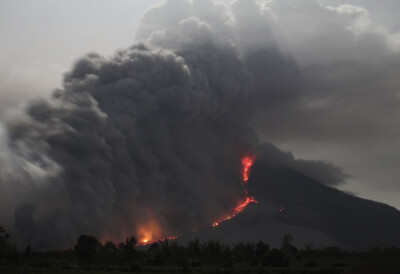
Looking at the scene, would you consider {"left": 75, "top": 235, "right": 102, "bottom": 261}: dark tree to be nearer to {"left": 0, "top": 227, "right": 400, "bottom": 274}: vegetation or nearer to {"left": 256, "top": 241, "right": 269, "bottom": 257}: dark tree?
{"left": 0, "top": 227, "right": 400, "bottom": 274}: vegetation

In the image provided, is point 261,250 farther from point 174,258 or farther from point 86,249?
point 86,249

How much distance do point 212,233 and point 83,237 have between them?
100m

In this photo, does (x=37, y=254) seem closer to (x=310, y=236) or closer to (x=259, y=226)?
(x=259, y=226)

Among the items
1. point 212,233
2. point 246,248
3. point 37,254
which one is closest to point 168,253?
point 246,248

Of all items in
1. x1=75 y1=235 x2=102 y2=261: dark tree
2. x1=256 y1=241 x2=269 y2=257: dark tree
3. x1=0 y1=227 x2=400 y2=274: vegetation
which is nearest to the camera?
x1=0 y1=227 x2=400 y2=274: vegetation

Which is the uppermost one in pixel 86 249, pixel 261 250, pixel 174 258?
pixel 86 249

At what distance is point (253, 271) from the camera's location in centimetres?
5247

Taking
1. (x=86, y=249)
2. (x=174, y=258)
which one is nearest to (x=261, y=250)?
(x=174, y=258)

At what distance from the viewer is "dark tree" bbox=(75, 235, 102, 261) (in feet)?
225

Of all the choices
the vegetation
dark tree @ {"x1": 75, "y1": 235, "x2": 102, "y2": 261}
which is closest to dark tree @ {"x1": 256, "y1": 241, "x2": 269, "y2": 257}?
the vegetation

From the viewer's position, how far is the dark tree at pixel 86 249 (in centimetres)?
6869

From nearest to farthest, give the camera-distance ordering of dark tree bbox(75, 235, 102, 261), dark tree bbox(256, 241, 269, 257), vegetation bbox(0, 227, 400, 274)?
vegetation bbox(0, 227, 400, 274) → dark tree bbox(75, 235, 102, 261) → dark tree bbox(256, 241, 269, 257)

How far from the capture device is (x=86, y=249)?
69125 mm

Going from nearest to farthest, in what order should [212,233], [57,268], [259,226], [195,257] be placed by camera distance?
[57,268] → [195,257] → [212,233] → [259,226]
